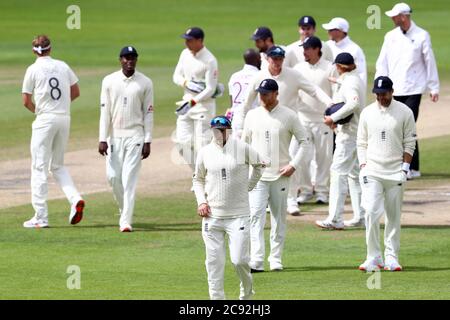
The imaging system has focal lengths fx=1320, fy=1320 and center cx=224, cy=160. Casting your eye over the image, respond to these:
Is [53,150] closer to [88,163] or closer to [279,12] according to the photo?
[88,163]

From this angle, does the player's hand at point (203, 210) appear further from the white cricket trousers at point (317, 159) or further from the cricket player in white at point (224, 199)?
the white cricket trousers at point (317, 159)

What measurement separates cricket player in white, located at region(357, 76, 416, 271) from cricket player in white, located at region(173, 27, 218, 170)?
5556mm

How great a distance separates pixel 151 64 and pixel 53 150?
1966 cm

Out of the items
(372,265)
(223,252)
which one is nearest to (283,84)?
(372,265)

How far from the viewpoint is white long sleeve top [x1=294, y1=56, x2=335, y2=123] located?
1956 centimetres

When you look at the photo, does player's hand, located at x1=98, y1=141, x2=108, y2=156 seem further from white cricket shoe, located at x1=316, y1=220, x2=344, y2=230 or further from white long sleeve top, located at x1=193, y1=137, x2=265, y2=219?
white long sleeve top, located at x1=193, y1=137, x2=265, y2=219

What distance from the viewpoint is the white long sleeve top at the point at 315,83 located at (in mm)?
19562

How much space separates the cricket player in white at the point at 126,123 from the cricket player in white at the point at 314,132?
2298 mm

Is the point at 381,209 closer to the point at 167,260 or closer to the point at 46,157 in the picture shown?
the point at 167,260

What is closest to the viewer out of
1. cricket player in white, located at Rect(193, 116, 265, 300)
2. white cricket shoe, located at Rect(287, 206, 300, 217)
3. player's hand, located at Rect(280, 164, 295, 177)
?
cricket player in white, located at Rect(193, 116, 265, 300)

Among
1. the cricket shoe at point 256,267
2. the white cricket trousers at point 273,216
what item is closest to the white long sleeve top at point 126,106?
the white cricket trousers at point 273,216

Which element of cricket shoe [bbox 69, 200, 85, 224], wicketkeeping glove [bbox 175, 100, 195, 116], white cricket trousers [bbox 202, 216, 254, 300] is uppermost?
wicketkeeping glove [bbox 175, 100, 195, 116]

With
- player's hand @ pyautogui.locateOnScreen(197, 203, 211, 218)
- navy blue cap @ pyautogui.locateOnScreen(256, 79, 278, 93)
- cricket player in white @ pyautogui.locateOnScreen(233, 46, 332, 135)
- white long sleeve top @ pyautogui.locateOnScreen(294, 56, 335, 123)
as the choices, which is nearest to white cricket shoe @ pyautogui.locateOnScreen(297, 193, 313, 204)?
white long sleeve top @ pyautogui.locateOnScreen(294, 56, 335, 123)

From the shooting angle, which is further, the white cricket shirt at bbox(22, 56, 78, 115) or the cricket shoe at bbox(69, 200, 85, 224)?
the white cricket shirt at bbox(22, 56, 78, 115)
